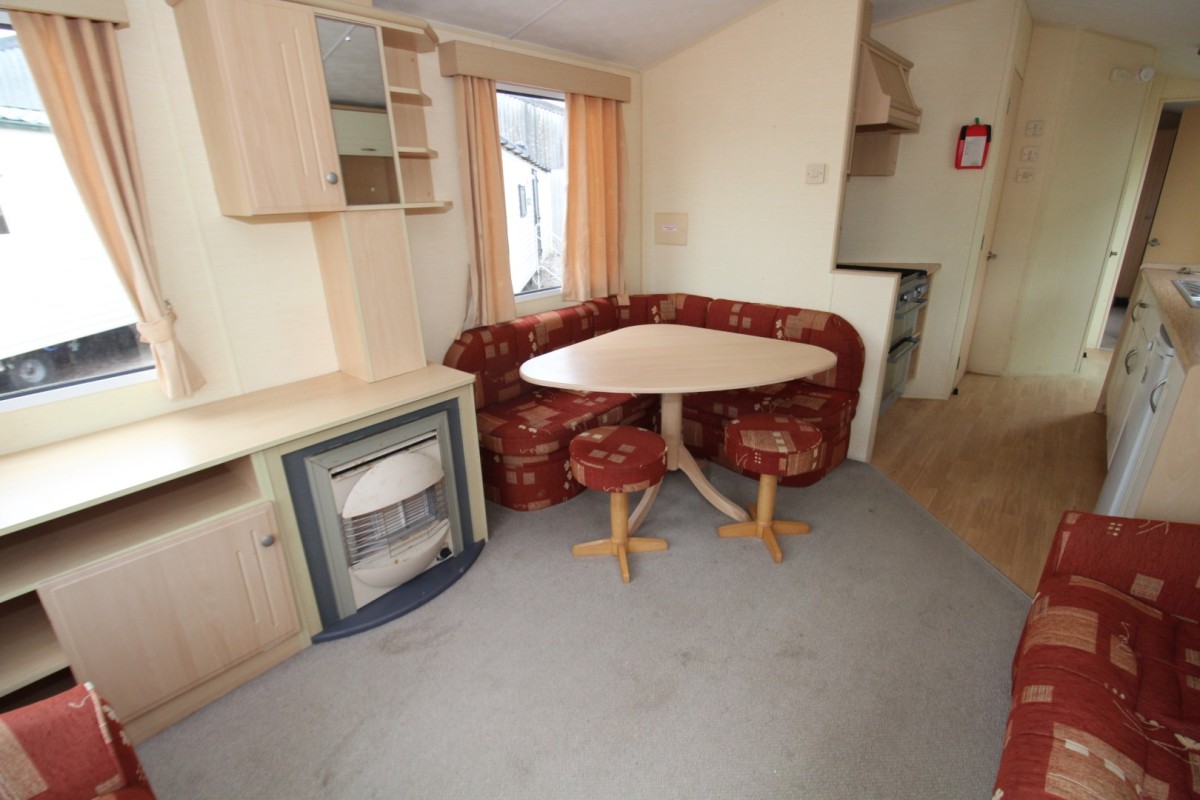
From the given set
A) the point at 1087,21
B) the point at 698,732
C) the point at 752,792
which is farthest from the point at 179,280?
the point at 1087,21

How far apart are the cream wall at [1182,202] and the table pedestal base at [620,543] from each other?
6.24m

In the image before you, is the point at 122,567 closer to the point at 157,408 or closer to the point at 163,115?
the point at 157,408

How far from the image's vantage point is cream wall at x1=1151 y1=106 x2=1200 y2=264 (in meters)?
5.43

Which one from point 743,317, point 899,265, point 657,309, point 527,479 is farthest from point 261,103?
point 899,265

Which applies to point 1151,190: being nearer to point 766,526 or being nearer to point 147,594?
point 766,526

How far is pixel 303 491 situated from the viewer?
1846 mm

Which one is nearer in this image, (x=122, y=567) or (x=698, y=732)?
(x=122, y=567)

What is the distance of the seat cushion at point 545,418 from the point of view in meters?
2.62

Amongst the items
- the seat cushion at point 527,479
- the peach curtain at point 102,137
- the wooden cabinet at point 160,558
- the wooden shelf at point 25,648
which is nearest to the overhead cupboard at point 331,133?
the peach curtain at point 102,137

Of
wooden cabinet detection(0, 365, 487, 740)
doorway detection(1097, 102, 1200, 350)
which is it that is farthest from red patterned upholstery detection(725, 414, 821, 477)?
doorway detection(1097, 102, 1200, 350)

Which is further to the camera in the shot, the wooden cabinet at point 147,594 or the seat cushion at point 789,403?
the seat cushion at point 789,403

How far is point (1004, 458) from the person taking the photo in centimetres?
321

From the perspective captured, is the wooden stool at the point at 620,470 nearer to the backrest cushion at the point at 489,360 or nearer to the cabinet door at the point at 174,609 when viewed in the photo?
the backrest cushion at the point at 489,360

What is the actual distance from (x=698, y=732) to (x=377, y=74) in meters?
2.40
